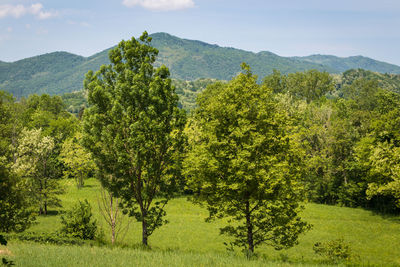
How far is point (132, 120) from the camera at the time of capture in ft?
62.8

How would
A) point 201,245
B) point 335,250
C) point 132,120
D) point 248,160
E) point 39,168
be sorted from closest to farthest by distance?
point 132,120 → point 248,160 → point 335,250 → point 201,245 → point 39,168

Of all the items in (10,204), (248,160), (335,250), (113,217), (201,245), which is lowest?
(201,245)

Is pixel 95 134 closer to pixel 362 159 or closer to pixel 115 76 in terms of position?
pixel 115 76

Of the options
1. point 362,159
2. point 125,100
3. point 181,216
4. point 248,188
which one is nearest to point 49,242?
point 125,100

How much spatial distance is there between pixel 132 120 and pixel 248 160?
308 inches

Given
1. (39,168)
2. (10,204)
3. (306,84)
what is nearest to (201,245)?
(10,204)

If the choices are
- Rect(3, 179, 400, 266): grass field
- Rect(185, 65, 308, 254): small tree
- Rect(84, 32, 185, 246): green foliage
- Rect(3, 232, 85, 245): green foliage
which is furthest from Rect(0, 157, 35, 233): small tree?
Rect(185, 65, 308, 254): small tree

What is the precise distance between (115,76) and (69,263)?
1126 cm

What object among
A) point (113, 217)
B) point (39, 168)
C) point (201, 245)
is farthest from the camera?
point (39, 168)

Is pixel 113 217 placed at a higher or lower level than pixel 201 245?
higher

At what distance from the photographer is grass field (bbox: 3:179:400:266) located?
14875 mm

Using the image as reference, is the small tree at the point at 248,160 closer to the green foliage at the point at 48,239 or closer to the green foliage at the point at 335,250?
the green foliage at the point at 335,250

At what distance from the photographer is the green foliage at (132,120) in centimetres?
1852

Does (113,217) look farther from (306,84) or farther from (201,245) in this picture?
(306,84)
